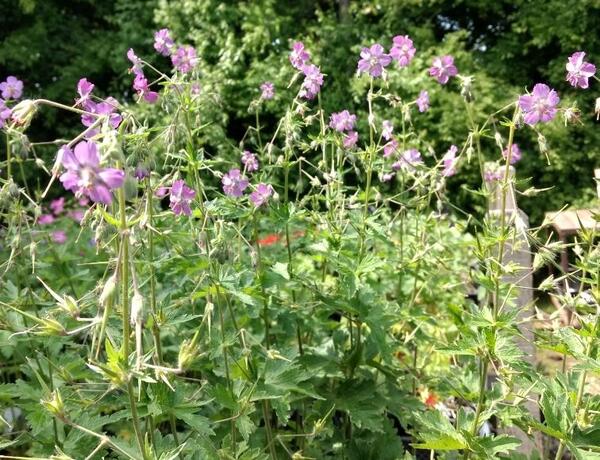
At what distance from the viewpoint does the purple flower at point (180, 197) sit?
5.43 ft

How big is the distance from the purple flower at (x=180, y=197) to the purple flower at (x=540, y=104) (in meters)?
0.87

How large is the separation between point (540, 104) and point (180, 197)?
95 cm

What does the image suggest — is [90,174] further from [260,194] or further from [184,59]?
[184,59]

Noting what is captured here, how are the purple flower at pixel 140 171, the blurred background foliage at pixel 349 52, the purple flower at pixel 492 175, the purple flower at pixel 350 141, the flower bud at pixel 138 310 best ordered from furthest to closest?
the blurred background foliage at pixel 349 52
the purple flower at pixel 350 141
the purple flower at pixel 492 175
the purple flower at pixel 140 171
the flower bud at pixel 138 310

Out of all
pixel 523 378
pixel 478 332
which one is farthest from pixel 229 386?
pixel 523 378

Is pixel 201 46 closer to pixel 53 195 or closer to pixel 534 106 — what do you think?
pixel 53 195

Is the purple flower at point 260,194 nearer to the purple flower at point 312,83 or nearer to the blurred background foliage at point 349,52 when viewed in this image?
the purple flower at point 312,83

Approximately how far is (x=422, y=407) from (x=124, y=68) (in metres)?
6.96

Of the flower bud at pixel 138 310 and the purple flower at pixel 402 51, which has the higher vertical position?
the purple flower at pixel 402 51

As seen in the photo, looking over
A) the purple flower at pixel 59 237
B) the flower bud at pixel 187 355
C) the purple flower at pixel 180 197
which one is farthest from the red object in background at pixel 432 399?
the purple flower at pixel 59 237

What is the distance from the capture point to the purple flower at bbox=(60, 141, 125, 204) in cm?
99

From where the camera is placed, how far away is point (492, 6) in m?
7.73

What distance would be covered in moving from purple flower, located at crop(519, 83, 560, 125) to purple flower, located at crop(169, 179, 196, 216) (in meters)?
0.87

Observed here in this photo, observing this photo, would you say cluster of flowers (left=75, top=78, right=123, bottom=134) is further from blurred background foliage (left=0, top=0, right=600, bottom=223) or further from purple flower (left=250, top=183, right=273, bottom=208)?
blurred background foliage (left=0, top=0, right=600, bottom=223)
